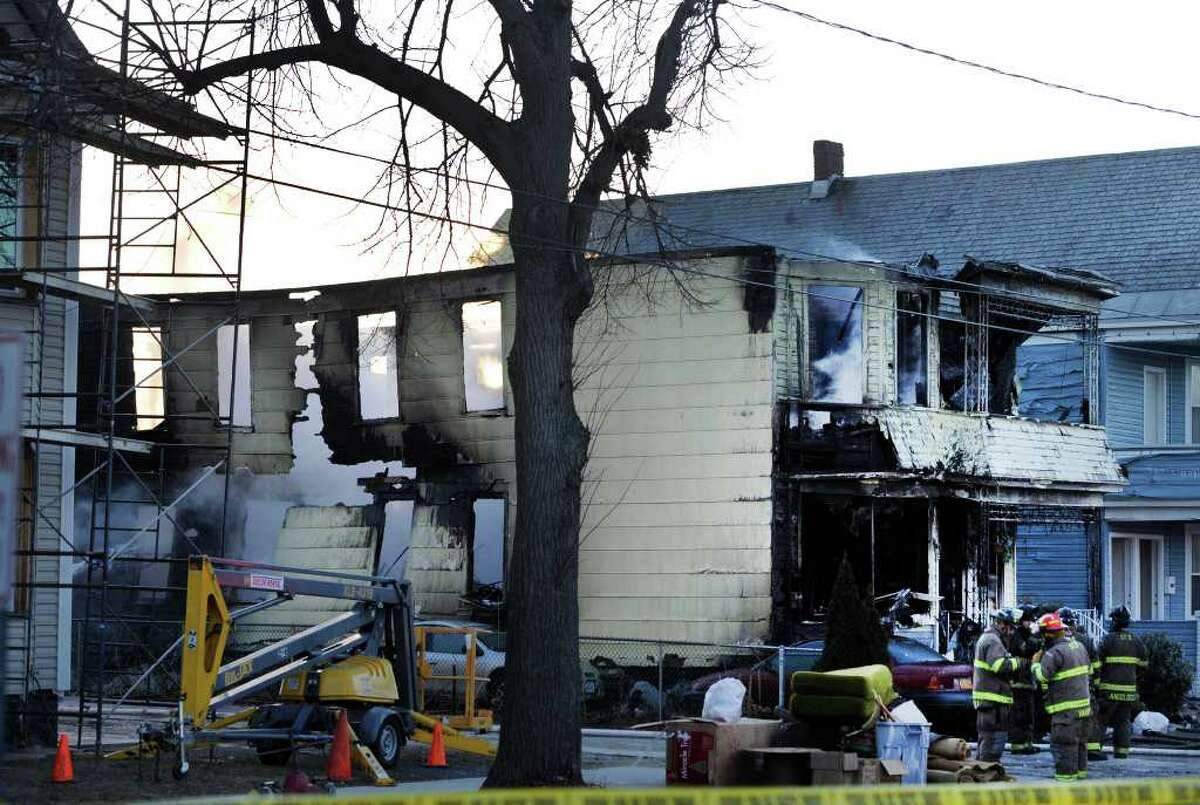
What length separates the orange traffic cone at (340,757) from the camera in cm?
1622

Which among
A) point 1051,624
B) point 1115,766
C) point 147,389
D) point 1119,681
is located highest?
point 147,389

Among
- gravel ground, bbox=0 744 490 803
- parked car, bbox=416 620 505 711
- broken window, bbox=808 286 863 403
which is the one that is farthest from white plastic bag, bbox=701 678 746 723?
broken window, bbox=808 286 863 403

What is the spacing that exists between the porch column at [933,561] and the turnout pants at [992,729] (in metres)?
9.04

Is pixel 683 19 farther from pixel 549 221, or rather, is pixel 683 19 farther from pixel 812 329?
pixel 812 329

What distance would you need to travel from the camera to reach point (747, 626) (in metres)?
25.8

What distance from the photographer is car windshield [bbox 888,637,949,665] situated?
2222 cm

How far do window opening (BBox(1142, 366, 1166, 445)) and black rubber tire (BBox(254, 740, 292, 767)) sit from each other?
2210cm

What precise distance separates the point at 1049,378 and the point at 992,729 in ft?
55.0

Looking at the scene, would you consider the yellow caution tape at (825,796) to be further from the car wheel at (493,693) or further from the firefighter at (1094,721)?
the car wheel at (493,693)

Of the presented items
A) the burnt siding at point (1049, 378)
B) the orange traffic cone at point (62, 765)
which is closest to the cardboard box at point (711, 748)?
the orange traffic cone at point (62, 765)

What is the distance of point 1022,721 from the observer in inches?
827

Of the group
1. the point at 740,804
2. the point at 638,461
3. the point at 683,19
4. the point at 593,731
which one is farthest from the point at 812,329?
the point at 740,804

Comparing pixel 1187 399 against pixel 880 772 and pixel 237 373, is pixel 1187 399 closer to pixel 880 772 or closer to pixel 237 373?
pixel 237 373

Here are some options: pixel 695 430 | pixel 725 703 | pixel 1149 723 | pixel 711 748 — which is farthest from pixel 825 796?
pixel 695 430
